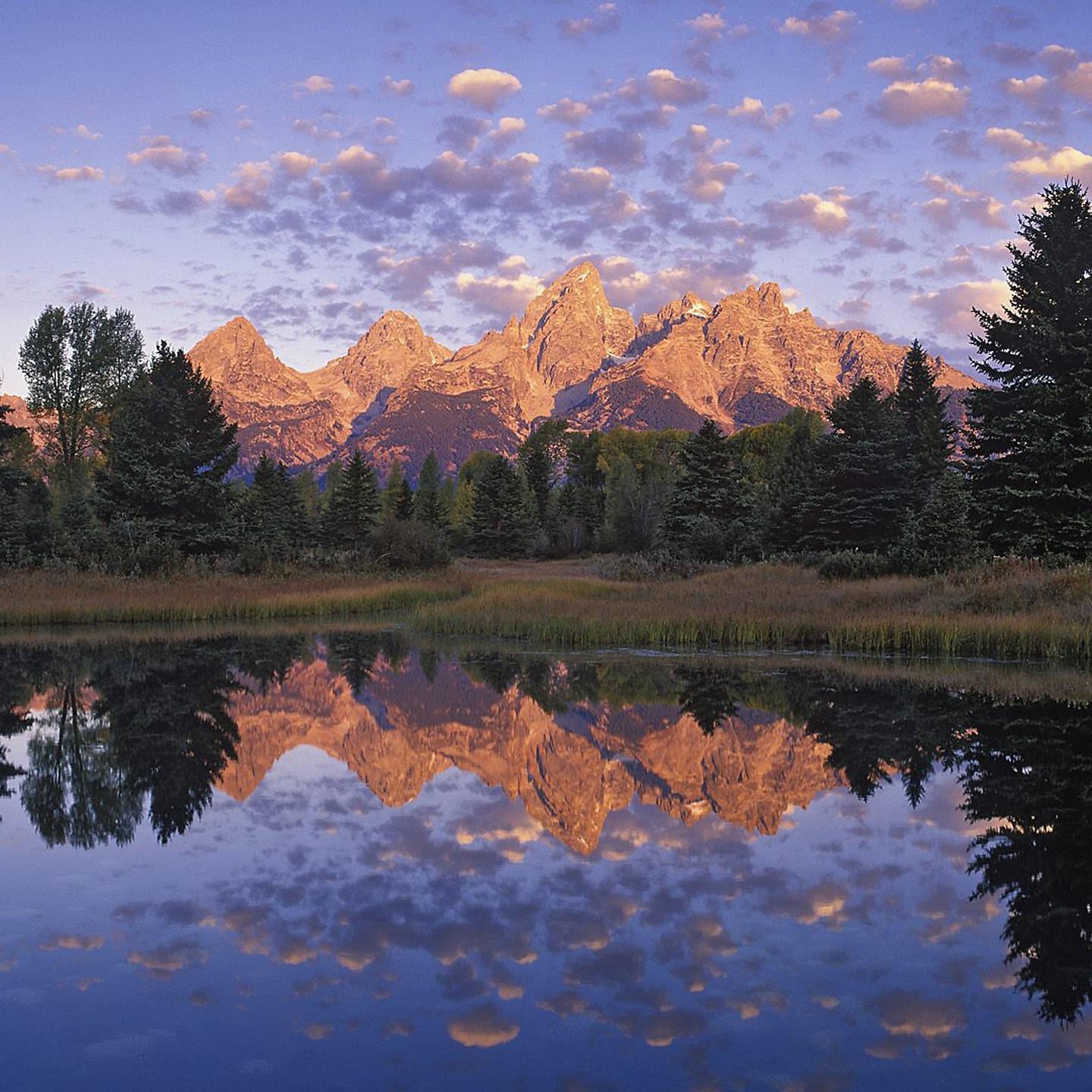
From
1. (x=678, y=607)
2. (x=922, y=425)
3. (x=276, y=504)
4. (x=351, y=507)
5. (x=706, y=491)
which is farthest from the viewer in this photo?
(x=351, y=507)

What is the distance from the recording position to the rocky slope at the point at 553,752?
31.2 ft

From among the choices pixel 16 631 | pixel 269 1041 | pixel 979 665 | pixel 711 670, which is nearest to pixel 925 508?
pixel 979 665

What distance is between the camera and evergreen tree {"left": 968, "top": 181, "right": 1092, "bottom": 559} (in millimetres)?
27969

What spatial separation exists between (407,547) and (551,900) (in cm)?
4133

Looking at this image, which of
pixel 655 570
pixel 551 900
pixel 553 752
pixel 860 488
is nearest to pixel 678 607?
pixel 553 752

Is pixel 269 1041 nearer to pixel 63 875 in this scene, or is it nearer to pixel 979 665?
pixel 63 875

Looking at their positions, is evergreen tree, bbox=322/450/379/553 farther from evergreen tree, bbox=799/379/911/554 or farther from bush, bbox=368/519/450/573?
evergreen tree, bbox=799/379/911/554

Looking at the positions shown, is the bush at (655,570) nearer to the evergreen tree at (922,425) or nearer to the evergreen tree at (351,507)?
the evergreen tree at (922,425)

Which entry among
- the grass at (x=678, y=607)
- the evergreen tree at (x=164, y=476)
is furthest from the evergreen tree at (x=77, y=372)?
the grass at (x=678, y=607)

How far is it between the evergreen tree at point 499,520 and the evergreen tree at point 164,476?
33.7 m

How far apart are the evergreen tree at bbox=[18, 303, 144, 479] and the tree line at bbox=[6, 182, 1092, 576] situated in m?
0.10

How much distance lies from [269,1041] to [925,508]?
30.1m

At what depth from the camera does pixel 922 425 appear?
51312 millimetres

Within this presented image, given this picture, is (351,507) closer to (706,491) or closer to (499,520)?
(499,520)
